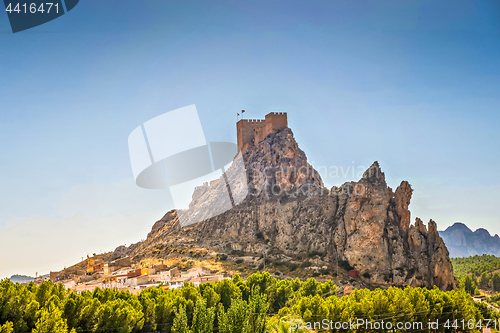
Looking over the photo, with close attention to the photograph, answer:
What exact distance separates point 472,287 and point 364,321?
53129mm

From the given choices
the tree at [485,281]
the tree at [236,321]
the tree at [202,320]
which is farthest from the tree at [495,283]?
the tree at [202,320]

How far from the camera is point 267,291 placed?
42.3 m

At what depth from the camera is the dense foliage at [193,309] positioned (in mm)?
23797

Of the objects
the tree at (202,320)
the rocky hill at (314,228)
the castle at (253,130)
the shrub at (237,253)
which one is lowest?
the tree at (202,320)

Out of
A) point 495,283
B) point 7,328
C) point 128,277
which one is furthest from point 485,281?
point 7,328

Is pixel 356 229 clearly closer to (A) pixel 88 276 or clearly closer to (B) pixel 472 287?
(B) pixel 472 287

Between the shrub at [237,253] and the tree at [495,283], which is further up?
the shrub at [237,253]

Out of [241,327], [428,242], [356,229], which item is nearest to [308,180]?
[356,229]

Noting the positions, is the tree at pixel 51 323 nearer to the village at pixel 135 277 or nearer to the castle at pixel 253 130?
the village at pixel 135 277

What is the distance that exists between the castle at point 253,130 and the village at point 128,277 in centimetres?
3120

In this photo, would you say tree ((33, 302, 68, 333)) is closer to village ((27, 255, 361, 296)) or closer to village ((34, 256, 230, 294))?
village ((27, 255, 361, 296))

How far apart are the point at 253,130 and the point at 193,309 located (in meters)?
59.0

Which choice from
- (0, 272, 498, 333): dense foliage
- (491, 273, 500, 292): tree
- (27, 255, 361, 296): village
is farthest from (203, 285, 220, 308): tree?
(491, 273, 500, 292): tree

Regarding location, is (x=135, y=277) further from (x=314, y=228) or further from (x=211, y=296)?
(x=314, y=228)
